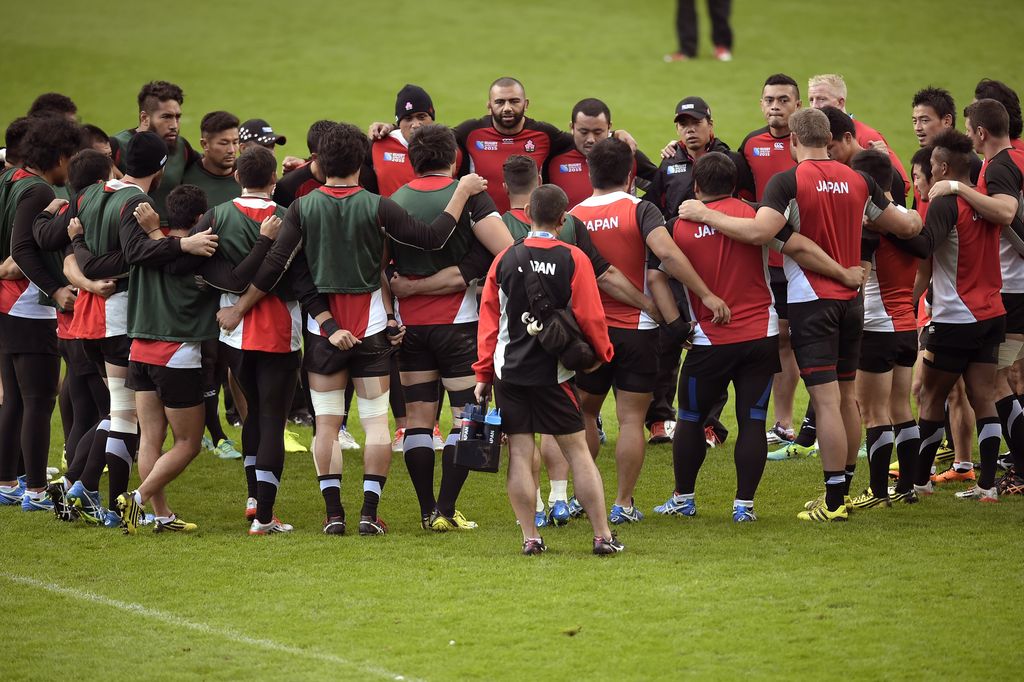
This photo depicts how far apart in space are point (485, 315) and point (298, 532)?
188cm

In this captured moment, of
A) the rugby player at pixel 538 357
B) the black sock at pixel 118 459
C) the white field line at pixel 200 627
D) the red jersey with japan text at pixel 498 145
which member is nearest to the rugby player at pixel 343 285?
the rugby player at pixel 538 357

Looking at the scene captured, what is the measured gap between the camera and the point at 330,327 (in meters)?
7.12

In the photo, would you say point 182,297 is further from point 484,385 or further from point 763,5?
point 763,5

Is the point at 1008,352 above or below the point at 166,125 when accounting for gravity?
below

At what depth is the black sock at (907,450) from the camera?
25.8 ft

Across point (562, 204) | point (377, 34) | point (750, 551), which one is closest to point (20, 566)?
point (562, 204)

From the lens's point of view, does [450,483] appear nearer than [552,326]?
No

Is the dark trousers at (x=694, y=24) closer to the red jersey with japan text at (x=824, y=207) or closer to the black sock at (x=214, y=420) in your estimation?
the black sock at (x=214, y=420)

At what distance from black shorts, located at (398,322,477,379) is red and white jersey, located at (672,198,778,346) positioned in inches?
52.6

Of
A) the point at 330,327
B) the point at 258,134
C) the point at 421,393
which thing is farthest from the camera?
the point at 258,134

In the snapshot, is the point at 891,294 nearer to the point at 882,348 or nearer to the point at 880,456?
the point at 882,348

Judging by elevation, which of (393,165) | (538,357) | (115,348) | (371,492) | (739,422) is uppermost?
(393,165)

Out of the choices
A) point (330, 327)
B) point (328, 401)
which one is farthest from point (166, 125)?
point (328, 401)

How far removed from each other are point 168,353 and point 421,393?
1.45 metres
